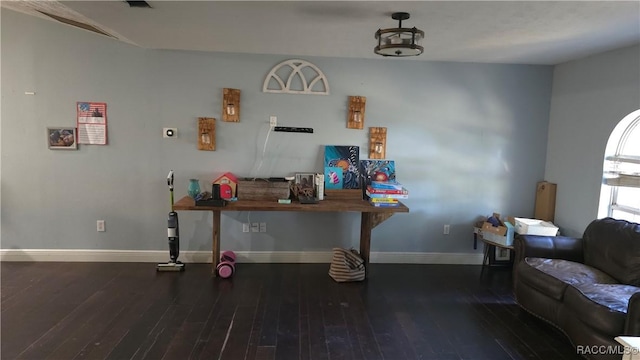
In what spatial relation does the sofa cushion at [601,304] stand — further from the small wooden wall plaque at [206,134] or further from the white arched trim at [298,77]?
the small wooden wall plaque at [206,134]

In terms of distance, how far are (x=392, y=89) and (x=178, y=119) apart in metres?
2.37

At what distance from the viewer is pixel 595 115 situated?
376cm

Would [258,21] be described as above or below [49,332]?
above

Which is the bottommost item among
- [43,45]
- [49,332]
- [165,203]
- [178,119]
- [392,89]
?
[49,332]

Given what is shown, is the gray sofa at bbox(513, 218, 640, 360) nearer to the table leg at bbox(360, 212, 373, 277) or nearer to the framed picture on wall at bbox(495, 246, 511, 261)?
the framed picture on wall at bbox(495, 246, 511, 261)

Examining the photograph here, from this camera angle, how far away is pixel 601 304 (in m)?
2.41

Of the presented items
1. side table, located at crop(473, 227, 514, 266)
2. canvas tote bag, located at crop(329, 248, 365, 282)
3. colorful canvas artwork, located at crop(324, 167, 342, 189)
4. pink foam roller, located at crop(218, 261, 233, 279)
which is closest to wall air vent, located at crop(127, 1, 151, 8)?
colorful canvas artwork, located at crop(324, 167, 342, 189)

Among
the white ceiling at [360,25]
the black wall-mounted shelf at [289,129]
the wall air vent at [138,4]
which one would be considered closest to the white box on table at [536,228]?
the white ceiling at [360,25]

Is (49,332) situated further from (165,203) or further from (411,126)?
(411,126)

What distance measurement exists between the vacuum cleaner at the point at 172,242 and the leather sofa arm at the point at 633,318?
12.2 feet

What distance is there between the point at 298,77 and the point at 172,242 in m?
2.21

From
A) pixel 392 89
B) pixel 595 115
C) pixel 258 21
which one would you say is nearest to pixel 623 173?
pixel 595 115

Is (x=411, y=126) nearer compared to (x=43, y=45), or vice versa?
(x=43, y=45)

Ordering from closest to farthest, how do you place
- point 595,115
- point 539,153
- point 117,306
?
1. point 117,306
2. point 595,115
3. point 539,153
